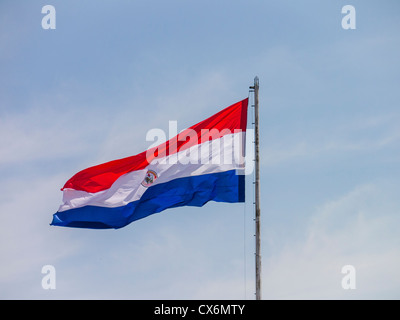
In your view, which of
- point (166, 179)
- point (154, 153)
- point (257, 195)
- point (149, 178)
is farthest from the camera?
point (154, 153)

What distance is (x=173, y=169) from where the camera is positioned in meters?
33.7

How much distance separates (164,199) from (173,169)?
1.56 meters

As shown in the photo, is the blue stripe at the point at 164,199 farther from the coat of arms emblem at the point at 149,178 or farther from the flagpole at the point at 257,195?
the flagpole at the point at 257,195

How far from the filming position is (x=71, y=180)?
34344mm

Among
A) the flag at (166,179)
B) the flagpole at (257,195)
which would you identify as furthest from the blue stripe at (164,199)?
the flagpole at (257,195)

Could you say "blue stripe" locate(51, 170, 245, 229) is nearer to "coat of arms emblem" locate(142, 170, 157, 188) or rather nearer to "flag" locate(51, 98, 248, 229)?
"flag" locate(51, 98, 248, 229)

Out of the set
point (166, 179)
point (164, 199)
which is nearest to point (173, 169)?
point (166, 179)

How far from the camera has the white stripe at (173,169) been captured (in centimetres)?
3338

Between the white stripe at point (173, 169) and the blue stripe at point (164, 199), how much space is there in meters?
0.26

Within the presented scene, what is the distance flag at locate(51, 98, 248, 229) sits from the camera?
109 ft

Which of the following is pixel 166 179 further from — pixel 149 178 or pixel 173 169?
pixel 149 178
